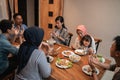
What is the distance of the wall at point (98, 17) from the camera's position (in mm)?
3219

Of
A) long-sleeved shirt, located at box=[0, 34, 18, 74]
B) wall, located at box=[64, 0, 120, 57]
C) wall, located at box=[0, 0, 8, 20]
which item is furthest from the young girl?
wall, located at box=[0, 0, 8, 20]

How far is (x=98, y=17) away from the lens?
3.42 metres

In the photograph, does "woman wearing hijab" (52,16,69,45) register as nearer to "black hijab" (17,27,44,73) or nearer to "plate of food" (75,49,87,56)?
"plate of food" (75,49,87,56)

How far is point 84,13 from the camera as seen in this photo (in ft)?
11.7

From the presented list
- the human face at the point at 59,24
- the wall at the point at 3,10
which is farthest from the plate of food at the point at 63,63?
the wall at the point at 3,10

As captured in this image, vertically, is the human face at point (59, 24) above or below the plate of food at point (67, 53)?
above

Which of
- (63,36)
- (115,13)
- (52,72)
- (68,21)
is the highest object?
(115,13)

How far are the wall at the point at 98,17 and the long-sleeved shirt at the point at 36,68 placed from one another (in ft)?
7.54

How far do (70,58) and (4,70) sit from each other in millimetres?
925

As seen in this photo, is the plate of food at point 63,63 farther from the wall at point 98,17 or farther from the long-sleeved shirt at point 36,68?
the wall at point 98,17

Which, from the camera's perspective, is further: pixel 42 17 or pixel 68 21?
pixel 42 17

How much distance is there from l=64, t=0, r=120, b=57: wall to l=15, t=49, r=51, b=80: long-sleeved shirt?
2.30 m

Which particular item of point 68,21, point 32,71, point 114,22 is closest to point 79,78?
point 32,71

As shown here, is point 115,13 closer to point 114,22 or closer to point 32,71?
point 114,22
